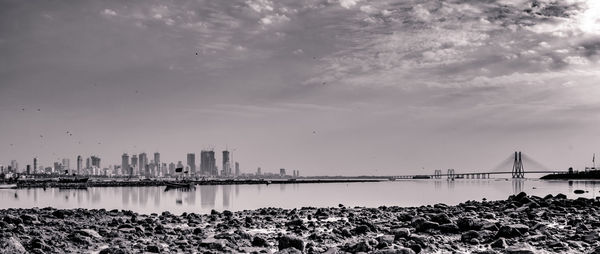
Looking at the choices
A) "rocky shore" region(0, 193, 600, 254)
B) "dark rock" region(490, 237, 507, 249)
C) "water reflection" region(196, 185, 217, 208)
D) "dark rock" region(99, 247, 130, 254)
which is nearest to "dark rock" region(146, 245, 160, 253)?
"rocky shore" region(0, 193, 600, 254)

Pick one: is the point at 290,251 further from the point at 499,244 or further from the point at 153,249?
the point at 499,244

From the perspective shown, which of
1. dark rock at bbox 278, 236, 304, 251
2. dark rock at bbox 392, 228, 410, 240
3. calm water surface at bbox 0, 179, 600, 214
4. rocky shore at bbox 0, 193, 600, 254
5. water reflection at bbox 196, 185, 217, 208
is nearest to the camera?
rocky shore at bbox 0, 193, 600, 254

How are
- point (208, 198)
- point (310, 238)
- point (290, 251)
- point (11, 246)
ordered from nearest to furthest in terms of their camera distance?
1. point (11, 246)
2. point (290, 251)
3. point (310, 238)
4. point (208, 198)

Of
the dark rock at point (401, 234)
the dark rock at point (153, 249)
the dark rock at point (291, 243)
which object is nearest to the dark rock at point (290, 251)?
the dark rock at point (291, 243)

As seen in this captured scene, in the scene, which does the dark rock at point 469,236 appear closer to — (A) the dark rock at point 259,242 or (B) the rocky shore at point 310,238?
(B) the rocky shore at point 310,238

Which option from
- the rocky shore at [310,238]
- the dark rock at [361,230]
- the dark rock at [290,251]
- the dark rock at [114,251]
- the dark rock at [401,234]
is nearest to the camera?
the dark rock at [290,251]

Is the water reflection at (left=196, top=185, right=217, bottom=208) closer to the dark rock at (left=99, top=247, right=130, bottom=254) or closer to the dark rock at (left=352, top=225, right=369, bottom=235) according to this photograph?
the dark rock at (left=352, top=225, right=369, bottom=235)

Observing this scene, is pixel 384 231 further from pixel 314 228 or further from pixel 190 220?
pixel 190 220

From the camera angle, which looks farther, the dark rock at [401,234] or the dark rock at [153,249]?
the dark rock at [401,234]

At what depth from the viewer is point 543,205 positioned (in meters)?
31.6

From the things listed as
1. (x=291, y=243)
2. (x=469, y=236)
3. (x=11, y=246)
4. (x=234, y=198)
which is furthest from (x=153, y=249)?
(x=234, y=198)

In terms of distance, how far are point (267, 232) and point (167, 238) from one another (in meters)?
4.46

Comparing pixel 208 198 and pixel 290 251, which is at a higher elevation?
pixel 290 251

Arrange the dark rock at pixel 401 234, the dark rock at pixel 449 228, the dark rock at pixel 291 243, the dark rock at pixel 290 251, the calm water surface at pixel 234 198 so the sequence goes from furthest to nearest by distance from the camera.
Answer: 1. the calm water surface at pixel 234 198
2. the dark rock at pixel 449 228
3. the dark rock at pixel 401 234
4. the dark rock at pixel 291 243
5. the dark rock at pixel 290 251
